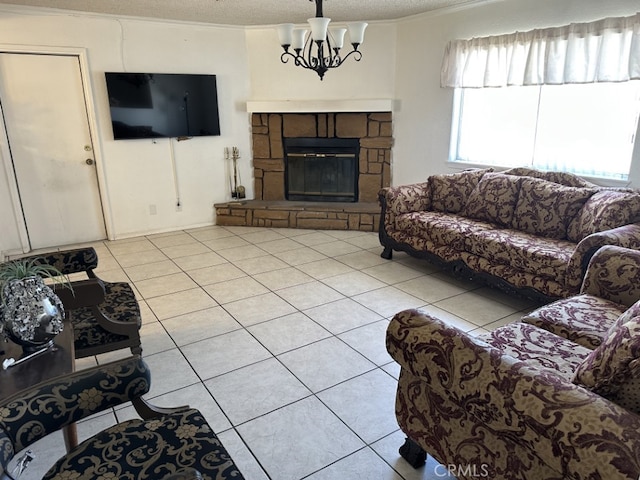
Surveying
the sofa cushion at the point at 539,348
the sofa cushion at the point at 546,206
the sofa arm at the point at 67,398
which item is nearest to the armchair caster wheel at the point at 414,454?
the sofa cushion at the point at 539,348

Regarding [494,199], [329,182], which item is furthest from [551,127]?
[329,182]

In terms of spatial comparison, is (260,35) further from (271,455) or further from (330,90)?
(271,455)

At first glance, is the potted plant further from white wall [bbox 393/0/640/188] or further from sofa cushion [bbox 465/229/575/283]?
white wall [bbox 393/0/640/188]

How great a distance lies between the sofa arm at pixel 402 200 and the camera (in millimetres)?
4066

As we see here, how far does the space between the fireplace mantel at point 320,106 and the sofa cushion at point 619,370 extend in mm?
4321

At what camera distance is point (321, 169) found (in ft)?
18.7

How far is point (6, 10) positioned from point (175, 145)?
1930 mm

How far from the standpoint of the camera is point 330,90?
536cm

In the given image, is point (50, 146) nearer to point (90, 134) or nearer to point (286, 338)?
point (90, 134)

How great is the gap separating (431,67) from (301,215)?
89.1 inches

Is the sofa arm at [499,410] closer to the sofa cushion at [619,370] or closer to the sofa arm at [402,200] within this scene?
the sofa cushion at [619,370]

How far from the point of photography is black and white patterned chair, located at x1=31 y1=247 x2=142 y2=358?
2047mm

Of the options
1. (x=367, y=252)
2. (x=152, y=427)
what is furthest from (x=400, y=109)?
(x=152, y=427)

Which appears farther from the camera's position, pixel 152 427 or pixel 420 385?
pixel 420 385
